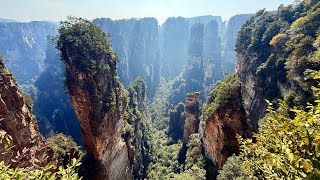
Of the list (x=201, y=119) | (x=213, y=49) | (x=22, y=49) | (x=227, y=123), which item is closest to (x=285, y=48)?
(x=227, y=123)

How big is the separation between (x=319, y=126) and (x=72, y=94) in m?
25.0

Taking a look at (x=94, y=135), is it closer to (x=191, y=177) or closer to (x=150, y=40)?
(x=191, y=177)

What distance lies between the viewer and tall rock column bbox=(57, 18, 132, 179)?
87.8ft

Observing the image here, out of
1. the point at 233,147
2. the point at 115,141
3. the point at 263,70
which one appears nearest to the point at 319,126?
the point at 233,147

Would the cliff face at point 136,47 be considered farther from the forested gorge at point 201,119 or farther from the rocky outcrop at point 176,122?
the forested gorge at point 201,119

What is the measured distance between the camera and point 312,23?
32.2 metres

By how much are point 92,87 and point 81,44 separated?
14.7 ft

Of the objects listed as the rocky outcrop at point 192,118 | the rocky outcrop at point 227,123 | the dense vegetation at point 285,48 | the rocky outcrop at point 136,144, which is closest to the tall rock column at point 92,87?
the rocky outcrop at point 136,144

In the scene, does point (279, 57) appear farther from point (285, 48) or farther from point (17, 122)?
point (17, 122)

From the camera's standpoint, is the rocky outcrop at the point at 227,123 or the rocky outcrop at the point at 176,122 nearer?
the rocky outcrop at the point at 227,123

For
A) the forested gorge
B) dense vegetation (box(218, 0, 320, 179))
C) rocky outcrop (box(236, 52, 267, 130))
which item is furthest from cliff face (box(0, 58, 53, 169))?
rocky outcrop (box(236, 52, 267, 130))

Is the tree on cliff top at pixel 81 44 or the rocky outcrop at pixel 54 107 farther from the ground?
the tree on cliff top at pixel 81 44

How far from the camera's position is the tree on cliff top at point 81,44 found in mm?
26672

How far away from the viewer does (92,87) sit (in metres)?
27.2
